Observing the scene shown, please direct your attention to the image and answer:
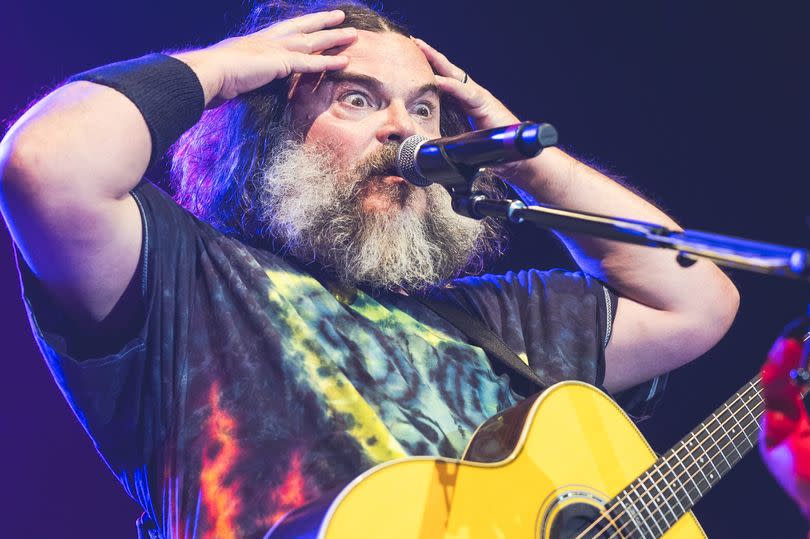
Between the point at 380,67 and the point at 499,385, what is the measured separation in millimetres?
1083

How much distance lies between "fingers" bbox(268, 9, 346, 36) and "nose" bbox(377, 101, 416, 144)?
0.36 metres

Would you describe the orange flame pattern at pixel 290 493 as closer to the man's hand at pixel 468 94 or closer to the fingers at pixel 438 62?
the man's hand at pixel 468 94

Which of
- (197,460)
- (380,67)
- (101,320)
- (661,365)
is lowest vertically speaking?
(661,365)

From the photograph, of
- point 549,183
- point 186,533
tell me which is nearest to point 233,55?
point 549,183

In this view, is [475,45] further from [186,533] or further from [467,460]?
[186,533]

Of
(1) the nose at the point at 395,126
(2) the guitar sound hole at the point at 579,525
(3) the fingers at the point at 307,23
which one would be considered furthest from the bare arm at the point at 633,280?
(2) the guitar sound hole at the point at 579,525

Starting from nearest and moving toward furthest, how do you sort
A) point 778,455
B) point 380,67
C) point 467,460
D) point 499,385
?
point 778,455 → point 467,460 → point 499,385 → point 380,67

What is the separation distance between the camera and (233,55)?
7.32ft

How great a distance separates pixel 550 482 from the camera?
183 centimetres

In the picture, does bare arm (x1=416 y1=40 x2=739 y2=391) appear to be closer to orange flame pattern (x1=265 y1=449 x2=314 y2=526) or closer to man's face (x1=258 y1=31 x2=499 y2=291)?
man's face (x1=258 y1=31 x2=499 y2=291)

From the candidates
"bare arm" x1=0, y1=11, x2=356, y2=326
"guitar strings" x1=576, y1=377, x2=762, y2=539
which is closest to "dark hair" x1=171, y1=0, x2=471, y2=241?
"bare arm" x1=0, y1=11, x2=356, y2=326

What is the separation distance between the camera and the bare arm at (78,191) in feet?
5.60

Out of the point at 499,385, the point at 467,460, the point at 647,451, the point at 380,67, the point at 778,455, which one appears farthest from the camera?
the point at 380,67

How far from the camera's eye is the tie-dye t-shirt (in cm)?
185
